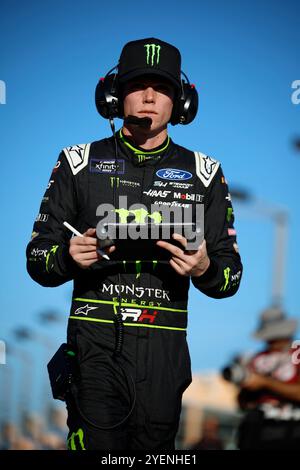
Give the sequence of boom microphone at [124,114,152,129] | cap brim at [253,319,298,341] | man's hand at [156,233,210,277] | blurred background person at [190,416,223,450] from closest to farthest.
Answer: man's hand at [156,233,210,277] → boom microphone at [124,114,152,129] → cap brim at [253,319,298,341] → blurred background person at [190,416,223,450]

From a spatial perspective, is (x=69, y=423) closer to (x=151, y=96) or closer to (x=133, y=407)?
(x=133, y=407)

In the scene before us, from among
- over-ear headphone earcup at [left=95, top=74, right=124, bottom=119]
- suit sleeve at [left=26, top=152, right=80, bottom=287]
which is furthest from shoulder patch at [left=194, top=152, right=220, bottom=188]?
suit sleeve at [left=26, top=152, right=80, bottom=287]

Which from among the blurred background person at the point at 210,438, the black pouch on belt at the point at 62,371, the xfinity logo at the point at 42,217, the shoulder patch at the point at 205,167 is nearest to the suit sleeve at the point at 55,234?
the xfinity logo at the point at 42,217

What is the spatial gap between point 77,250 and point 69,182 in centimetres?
61

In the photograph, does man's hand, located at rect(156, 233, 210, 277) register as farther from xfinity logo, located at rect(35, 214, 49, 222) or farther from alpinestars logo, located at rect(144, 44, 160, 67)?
alpinestars logo, located at rect(144, 44, 160, 67)

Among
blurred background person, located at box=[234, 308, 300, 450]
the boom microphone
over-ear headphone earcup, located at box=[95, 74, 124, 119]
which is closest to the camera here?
the boom microphone

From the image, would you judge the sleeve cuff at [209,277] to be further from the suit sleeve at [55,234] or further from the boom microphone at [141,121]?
the boom microphone at [141,121]

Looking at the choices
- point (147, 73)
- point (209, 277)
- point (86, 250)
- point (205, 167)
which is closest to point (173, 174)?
point (205, 167)

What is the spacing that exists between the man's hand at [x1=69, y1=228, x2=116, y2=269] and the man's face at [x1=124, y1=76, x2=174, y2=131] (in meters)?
0.87

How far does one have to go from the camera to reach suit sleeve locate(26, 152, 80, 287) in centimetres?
434

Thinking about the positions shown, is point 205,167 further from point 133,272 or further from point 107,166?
point 133,272

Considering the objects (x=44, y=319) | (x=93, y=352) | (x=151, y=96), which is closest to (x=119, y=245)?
(x=93, y=352)

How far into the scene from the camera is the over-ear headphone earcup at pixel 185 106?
16.0 ft

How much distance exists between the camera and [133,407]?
4.31 m
